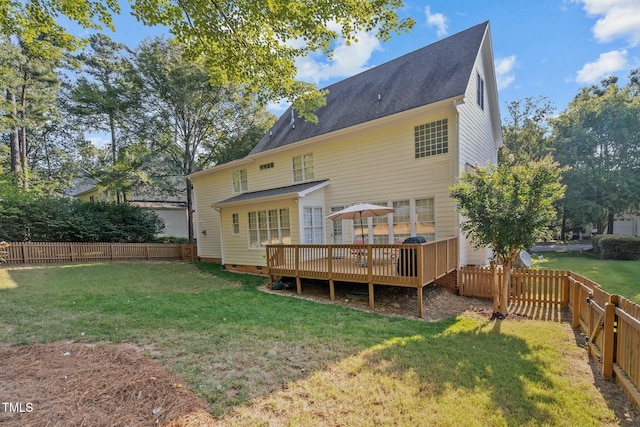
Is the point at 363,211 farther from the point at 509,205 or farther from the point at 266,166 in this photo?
the point at 266,166

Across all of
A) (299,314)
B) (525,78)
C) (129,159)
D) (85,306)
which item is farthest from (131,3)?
(525,78)

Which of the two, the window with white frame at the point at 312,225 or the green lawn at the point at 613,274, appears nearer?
the green lawn at the point at 613,274

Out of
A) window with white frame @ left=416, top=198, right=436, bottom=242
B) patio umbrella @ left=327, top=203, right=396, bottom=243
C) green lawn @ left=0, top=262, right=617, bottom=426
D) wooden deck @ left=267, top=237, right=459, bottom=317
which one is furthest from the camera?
window with white frame @ left=416, top=198, right=436, bottom=242

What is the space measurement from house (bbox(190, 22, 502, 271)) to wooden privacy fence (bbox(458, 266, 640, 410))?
2.16 metres

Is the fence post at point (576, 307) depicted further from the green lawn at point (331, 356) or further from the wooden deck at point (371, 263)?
the wooden deck at point (371, 263)

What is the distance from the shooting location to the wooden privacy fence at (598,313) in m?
3.23

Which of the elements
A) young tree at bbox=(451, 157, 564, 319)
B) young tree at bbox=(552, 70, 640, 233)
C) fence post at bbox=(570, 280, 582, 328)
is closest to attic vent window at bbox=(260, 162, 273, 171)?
young tree at bbox=(451, 157, 564, 319)

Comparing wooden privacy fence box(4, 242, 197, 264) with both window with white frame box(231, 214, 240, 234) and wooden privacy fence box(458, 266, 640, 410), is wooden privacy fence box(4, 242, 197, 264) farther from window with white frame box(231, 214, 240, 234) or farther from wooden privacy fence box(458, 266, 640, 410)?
wooden privacy fence box(458, 266, 640, 410)

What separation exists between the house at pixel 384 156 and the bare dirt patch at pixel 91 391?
7.23 m

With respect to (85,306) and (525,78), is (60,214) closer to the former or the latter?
(85,306)

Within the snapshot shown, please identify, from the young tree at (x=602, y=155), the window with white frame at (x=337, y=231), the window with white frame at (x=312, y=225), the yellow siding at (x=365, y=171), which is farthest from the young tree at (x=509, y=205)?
the young tree at (x=602, y=155)

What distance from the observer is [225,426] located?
8.59ft

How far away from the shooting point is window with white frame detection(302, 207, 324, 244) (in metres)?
10.8

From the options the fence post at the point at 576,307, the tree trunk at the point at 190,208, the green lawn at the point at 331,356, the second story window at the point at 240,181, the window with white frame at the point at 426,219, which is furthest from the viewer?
the tree trunk at the point at 190,208
